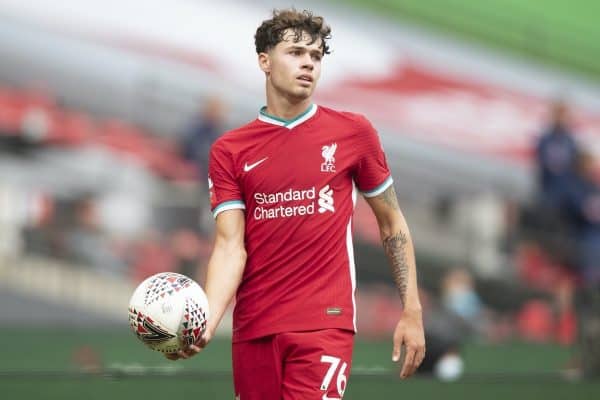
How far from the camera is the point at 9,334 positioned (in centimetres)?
1292

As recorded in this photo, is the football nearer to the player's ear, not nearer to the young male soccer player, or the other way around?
the young male soccer player

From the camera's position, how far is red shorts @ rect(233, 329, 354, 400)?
5.55 m

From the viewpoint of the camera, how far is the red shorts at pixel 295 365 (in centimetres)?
555

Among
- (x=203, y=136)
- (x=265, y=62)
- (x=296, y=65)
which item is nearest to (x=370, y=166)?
(x=296, y=65)

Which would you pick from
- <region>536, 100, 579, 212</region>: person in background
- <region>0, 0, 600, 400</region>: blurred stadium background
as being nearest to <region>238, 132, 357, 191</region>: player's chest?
<region>0, 0, 600, 400</region>: blurred stadium background

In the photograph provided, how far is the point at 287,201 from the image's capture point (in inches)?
227

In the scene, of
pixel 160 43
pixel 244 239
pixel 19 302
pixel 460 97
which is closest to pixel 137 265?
pixel 19 302

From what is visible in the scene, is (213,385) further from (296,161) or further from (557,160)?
(557,160)

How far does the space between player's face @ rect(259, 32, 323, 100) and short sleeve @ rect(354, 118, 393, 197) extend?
31 cm

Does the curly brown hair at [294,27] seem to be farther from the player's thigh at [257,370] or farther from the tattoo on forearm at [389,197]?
the player's thigh at [257,370]

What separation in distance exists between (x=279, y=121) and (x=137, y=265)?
8.37 meters

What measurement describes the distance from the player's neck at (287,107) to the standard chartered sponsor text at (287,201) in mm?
363

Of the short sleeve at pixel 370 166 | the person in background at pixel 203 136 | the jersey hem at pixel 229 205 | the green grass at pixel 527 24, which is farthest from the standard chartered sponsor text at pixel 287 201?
the green grass at pixel 527 24

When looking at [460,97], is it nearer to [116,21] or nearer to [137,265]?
[116,21]
